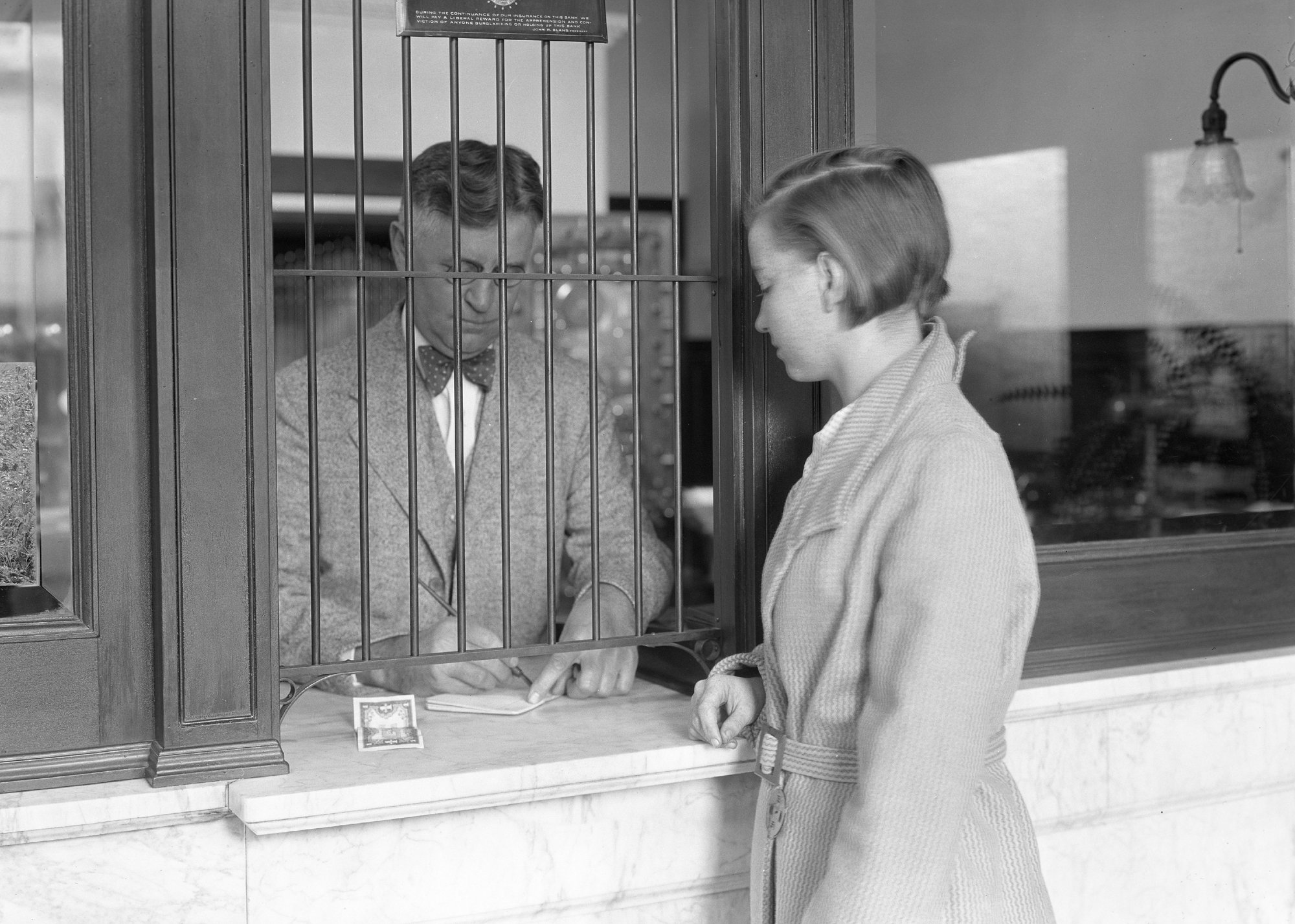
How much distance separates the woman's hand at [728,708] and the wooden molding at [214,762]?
524mm

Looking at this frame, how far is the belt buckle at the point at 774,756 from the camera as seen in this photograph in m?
1.53

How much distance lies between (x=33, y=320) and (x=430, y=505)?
762 mm

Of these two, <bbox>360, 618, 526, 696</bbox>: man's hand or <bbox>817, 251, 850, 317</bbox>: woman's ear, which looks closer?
<bbox>817, 251, 850, 317</bbox>: woman's ear

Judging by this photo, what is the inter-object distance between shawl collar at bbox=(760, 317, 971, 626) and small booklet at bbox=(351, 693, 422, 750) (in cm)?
50

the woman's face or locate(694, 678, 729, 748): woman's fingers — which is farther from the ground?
the woman's face

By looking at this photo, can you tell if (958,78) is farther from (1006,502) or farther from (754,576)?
(1006,502)

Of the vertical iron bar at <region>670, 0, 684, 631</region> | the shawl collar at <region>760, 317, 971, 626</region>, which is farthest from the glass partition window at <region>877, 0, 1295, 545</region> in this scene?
the shawl collar at <region>760, 317, 971, 626</region>

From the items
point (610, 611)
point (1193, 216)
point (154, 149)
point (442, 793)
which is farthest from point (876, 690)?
point (1193, 216)

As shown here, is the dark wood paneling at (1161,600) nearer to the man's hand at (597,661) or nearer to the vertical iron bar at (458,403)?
the man's hand at (597,661)

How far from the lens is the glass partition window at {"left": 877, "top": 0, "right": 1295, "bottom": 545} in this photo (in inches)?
93.7

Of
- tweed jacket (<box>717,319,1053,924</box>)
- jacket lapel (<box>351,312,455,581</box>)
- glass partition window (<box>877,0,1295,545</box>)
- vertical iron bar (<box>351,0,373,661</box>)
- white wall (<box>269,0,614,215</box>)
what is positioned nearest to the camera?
tweed jacket (<box>717,319,1053,924</box>)

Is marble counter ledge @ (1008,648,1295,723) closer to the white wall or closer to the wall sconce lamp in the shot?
the wall sconce lamp

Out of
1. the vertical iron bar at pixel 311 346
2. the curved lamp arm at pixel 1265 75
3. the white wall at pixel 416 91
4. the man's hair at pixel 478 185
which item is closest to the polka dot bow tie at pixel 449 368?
the man's hair at pixel 478 185

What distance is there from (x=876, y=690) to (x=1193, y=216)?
162 cm
